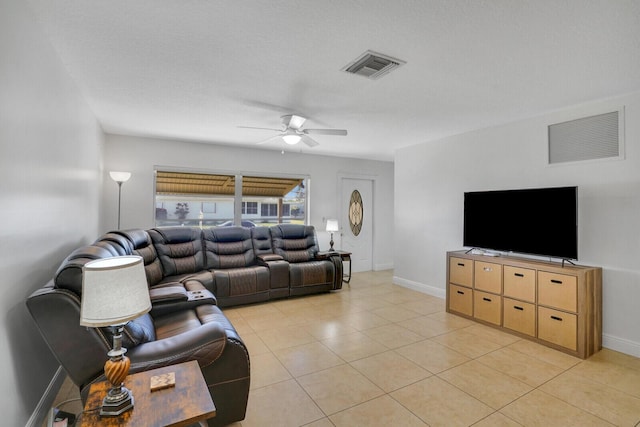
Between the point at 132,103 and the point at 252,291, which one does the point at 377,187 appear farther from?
the point at 132,103

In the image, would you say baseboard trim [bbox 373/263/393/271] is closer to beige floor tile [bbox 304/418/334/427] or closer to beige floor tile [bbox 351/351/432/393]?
beige floor tile [bbox 351/351/432/393]

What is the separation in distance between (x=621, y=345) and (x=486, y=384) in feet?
5.79

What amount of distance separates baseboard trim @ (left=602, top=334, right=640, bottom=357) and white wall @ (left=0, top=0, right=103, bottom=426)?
4.83 m

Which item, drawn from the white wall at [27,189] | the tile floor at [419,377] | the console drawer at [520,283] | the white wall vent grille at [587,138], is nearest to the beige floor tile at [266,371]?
the tile floor at [419,377]

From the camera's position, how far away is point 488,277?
380 centimetres

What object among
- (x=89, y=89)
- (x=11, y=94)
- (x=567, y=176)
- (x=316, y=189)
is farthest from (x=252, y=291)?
(x=567, y=176)

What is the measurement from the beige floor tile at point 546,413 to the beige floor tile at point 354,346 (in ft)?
3.91

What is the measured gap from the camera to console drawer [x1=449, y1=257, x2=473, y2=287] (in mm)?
4020

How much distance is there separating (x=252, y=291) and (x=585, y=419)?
3.77m

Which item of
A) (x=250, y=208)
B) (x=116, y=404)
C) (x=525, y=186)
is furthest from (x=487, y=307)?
(x=250, y=208)

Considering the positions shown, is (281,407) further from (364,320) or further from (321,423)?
(364,320)

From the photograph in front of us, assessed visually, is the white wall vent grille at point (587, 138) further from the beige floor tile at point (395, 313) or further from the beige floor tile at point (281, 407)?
the beige floor tile at point (281, 407)

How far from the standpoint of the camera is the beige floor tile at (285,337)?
3.26 m

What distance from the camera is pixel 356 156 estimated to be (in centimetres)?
670
